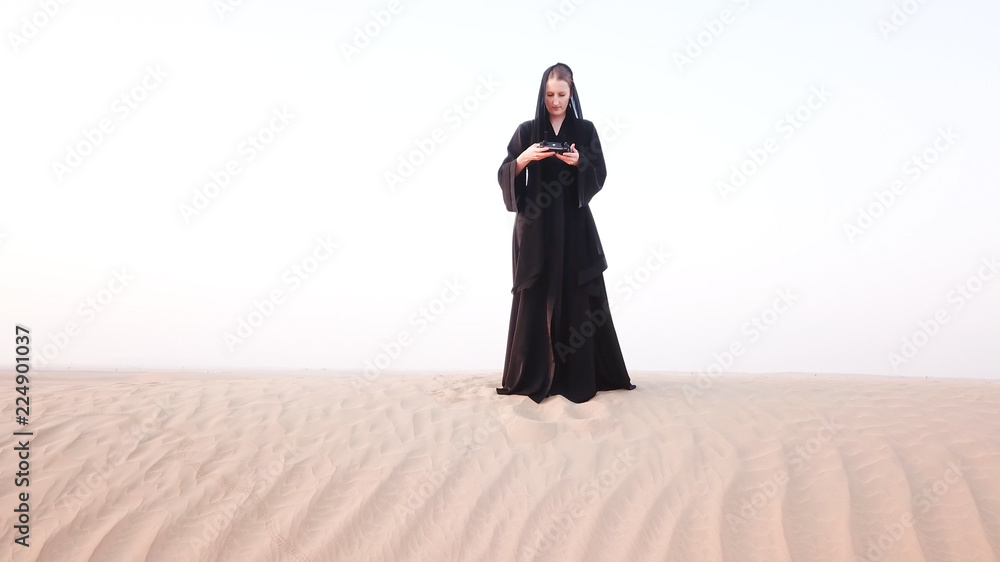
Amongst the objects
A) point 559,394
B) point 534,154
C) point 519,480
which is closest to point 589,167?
point 534,154

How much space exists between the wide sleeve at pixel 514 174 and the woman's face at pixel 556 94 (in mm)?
279

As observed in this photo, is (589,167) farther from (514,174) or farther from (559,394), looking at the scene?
(559,394)

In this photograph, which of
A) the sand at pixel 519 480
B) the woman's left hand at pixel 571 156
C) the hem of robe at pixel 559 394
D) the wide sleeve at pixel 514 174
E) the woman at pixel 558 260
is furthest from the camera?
the wide sleeve at pixel 514 174

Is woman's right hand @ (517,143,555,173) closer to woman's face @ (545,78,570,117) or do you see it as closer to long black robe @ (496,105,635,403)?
long black robe @ (496,105,635,403)

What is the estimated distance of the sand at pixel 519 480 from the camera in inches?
119

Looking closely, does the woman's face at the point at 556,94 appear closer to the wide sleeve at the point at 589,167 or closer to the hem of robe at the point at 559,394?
the wide sleeve at the point at 589,167

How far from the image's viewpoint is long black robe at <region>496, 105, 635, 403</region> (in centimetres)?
489

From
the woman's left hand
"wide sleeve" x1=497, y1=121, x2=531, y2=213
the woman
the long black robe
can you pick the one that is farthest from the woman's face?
the woman's left hand

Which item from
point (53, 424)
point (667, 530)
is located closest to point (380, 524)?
point (667, 530)

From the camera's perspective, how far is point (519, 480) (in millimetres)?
3404

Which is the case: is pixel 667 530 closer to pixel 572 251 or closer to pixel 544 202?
pixel 572 251

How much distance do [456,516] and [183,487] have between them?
159 cm

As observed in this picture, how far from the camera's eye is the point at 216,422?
4.18 metres

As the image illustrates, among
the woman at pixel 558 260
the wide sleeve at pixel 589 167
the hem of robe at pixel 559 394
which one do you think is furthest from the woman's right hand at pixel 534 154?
the hem of robe at pixel 559 394
